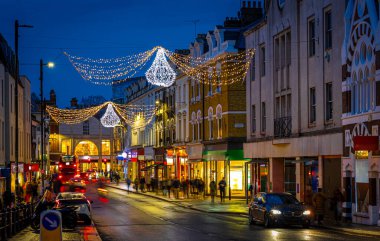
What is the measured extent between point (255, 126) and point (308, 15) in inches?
483

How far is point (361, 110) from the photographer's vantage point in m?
33.5

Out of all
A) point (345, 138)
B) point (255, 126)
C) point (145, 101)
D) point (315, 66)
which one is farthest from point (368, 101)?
point (145, 101)

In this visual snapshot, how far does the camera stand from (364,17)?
3306 centimetres

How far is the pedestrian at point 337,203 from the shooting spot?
34281 millimetres

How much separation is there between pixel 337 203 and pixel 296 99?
923 centimetres

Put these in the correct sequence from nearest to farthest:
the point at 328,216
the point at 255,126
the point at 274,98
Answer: the point at 328,216
the point at 274,98
the point at 255,126

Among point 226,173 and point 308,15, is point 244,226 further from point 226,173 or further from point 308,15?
point 226,173

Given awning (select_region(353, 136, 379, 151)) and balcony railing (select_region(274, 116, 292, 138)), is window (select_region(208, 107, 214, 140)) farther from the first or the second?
awning (select_region(353, 136, 379, 151))

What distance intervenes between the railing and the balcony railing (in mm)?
16316

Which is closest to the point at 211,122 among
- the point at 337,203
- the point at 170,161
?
the point at 170,161

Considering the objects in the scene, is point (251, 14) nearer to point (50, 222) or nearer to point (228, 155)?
point (228, 155)

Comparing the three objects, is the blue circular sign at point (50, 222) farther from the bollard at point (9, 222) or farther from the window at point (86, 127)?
the window at point (86, 127)

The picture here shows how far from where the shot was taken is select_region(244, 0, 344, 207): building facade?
123 ft

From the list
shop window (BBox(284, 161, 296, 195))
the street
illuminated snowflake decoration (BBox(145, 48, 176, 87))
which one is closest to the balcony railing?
shop window (BBox(284, 161, 296, 195))
